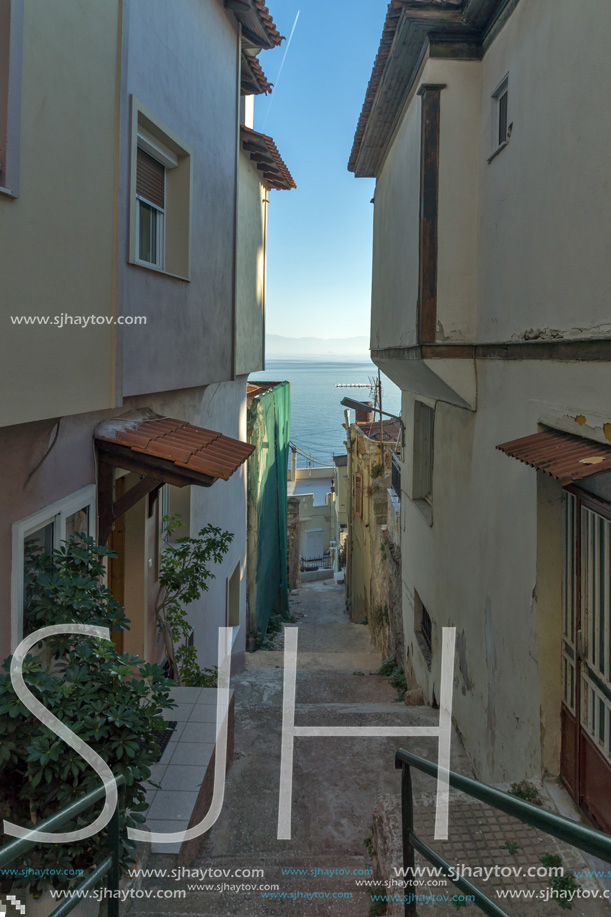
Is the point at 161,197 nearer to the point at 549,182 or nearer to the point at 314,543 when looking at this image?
the point at 549,182

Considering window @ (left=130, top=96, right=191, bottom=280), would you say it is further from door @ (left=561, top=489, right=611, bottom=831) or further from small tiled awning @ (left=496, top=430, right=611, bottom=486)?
door @ (left=561, top=489, right=611, bottom=831)

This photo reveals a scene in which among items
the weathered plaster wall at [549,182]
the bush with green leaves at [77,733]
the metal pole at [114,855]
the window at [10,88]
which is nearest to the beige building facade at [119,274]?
the window at [10,88]

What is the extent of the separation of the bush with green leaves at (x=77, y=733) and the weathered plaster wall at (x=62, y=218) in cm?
126

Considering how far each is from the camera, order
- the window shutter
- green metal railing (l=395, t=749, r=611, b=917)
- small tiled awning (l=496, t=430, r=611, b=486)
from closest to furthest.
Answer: green metal railing (l=395, t=749, r=611, b=917), small tiled awning (l=496, t=430, r=611, b=486), the window shutter

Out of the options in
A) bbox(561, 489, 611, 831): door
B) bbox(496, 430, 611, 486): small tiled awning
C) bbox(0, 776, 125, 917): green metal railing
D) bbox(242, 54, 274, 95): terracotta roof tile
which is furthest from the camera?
bbox(242, 54, 274, 95): terracotta roof tile

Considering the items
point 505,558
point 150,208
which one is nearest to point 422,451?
point 505,558

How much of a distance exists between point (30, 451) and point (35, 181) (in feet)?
4.90

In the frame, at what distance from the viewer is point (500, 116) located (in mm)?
5961

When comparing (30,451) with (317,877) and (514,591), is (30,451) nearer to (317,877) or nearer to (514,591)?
(317,877)

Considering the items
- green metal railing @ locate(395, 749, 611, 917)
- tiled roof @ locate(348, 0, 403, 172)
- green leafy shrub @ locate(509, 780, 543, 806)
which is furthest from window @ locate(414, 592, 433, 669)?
tiled roof @ locate(348, 0, 403, 172)

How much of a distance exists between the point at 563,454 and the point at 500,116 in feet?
12.3

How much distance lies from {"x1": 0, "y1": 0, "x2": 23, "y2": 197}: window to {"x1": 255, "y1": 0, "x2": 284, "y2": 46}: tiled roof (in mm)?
6307

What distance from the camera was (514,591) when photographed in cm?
528

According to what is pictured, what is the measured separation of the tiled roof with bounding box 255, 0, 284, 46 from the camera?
334 inches
